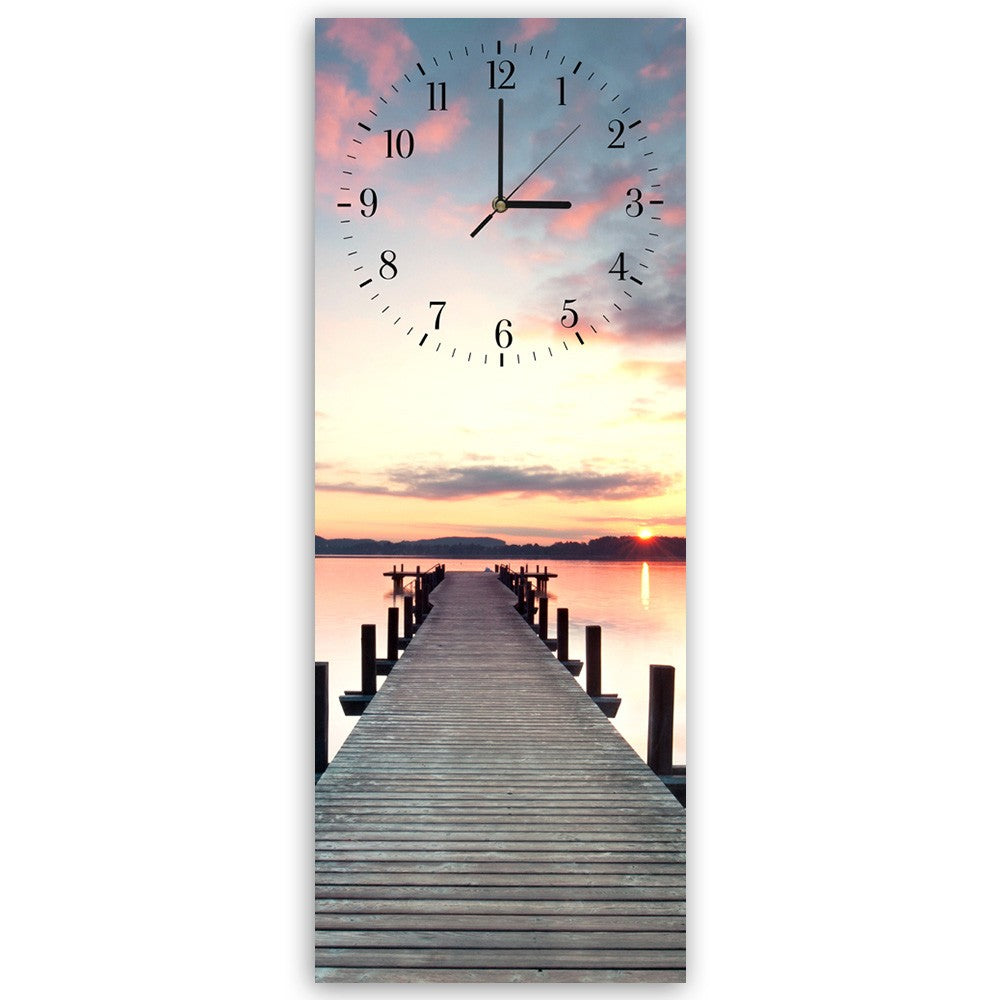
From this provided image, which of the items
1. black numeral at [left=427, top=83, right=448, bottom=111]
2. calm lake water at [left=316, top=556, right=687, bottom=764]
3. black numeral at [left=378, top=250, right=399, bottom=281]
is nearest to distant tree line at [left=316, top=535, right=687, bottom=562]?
calm lake water at [left=316, top=556, right=687, bottom=764]

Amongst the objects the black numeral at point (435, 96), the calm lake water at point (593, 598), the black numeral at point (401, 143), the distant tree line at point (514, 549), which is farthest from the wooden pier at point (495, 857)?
the black numeral at point (435, 96)

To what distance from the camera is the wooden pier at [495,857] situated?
2.42 m

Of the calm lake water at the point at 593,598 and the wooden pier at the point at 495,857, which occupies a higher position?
the calm lake water at the point at 593,598

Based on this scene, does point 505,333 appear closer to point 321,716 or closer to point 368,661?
point 321,716

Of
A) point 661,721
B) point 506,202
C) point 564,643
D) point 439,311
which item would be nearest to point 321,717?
point 661,721

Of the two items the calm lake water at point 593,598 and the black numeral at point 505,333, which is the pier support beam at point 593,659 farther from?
the black numeral at point 505,333

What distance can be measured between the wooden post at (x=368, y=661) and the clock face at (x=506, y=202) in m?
3.00

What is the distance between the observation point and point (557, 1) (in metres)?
2.76

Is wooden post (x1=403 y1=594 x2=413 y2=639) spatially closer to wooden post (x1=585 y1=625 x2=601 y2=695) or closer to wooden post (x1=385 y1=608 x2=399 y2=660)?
wooden post (x1=385 y1=608 x2=399 y2=660)

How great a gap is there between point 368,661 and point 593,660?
1463 millimetres
